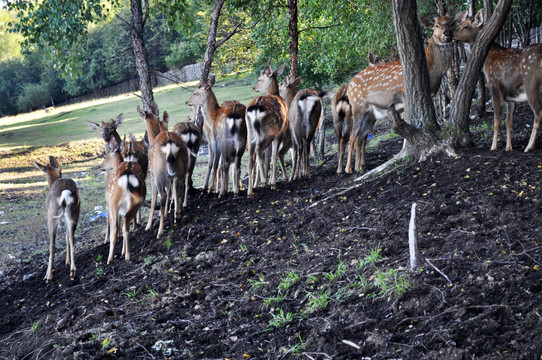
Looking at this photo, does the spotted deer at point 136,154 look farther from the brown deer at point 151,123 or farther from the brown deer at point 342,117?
the brown deer at point 342,117

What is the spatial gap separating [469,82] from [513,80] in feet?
2.83

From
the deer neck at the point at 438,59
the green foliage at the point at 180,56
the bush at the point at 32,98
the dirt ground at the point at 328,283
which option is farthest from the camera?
the bush at the point at 32,98

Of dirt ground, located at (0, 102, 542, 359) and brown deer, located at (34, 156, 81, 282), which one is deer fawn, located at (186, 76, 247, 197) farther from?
brown deer, located at (34, 156, 81, 282)

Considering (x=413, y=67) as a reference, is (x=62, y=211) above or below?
below

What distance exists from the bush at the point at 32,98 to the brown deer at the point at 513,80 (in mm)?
30586

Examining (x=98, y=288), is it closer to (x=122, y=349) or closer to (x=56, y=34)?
(x=122, y=349)

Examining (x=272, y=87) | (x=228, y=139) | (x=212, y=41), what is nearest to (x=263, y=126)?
(x=228, y=139)

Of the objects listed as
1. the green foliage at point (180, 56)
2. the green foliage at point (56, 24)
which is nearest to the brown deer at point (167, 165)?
the green foliage at point (56, 24)

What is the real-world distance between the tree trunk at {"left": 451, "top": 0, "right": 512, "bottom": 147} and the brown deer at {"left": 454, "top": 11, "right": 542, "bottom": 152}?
638 mm

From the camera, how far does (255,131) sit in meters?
8.08

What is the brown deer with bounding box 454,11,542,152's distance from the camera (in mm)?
6859

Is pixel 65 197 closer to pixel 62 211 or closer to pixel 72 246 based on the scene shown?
pixel 62 211

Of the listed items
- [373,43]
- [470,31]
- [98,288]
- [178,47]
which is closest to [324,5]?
[373,43]

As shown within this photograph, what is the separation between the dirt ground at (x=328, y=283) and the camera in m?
3.47
